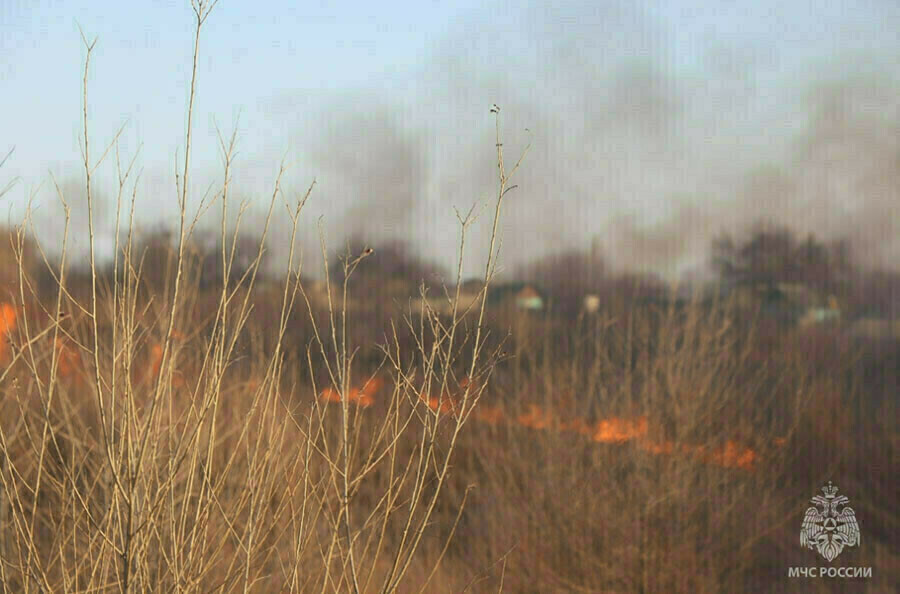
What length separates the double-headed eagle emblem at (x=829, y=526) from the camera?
1301cm

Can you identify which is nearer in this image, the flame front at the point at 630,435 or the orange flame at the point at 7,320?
the orange flame at the point at 7,320

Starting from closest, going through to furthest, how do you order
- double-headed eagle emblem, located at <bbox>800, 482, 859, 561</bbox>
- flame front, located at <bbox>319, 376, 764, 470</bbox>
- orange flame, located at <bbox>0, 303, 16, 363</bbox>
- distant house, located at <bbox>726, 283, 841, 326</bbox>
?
orange flame, located at <bbox>0, 303, 16, 363</bbox> < flame front, located at <bbox>319, 376, 764, 470</bbox> < double-headed eagle emblem, located at <bbox>800, 482, 859, 561</bbox> < distant house, located at <bbox>726, 283, 841, 326</bbox>

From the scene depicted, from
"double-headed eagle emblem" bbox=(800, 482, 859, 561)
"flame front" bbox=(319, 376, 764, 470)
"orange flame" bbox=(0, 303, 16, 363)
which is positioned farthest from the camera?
"double-headed eagle emblem" bbox=(800, 482, 859, 561)

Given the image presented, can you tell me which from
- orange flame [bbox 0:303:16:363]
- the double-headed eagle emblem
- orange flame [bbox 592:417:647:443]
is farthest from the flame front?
orange flame [bbox 0:303:16:363]

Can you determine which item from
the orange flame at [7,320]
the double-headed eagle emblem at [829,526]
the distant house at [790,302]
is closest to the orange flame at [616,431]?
the distant house at [790,302]

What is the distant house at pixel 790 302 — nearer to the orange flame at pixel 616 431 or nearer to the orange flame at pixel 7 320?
the orange flame at pixel 616 431

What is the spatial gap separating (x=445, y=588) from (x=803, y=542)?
6261 mm

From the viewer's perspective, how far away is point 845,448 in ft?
45.5

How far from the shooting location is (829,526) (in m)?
13.7

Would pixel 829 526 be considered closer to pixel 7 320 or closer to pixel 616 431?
pixel 616 431

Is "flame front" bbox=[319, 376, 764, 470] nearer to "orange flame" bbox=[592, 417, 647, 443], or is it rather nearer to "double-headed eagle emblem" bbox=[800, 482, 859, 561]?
"orange flame" bbox=[592, 417, 647, 443]

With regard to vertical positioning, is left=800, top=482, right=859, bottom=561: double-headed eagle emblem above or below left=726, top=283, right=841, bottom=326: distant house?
below

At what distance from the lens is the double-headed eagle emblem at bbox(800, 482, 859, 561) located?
13008 millimetres

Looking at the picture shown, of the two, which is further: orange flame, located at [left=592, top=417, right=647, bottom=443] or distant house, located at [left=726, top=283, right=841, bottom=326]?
distant house, located at [left=726, top=283, right=841, bottom=326]
